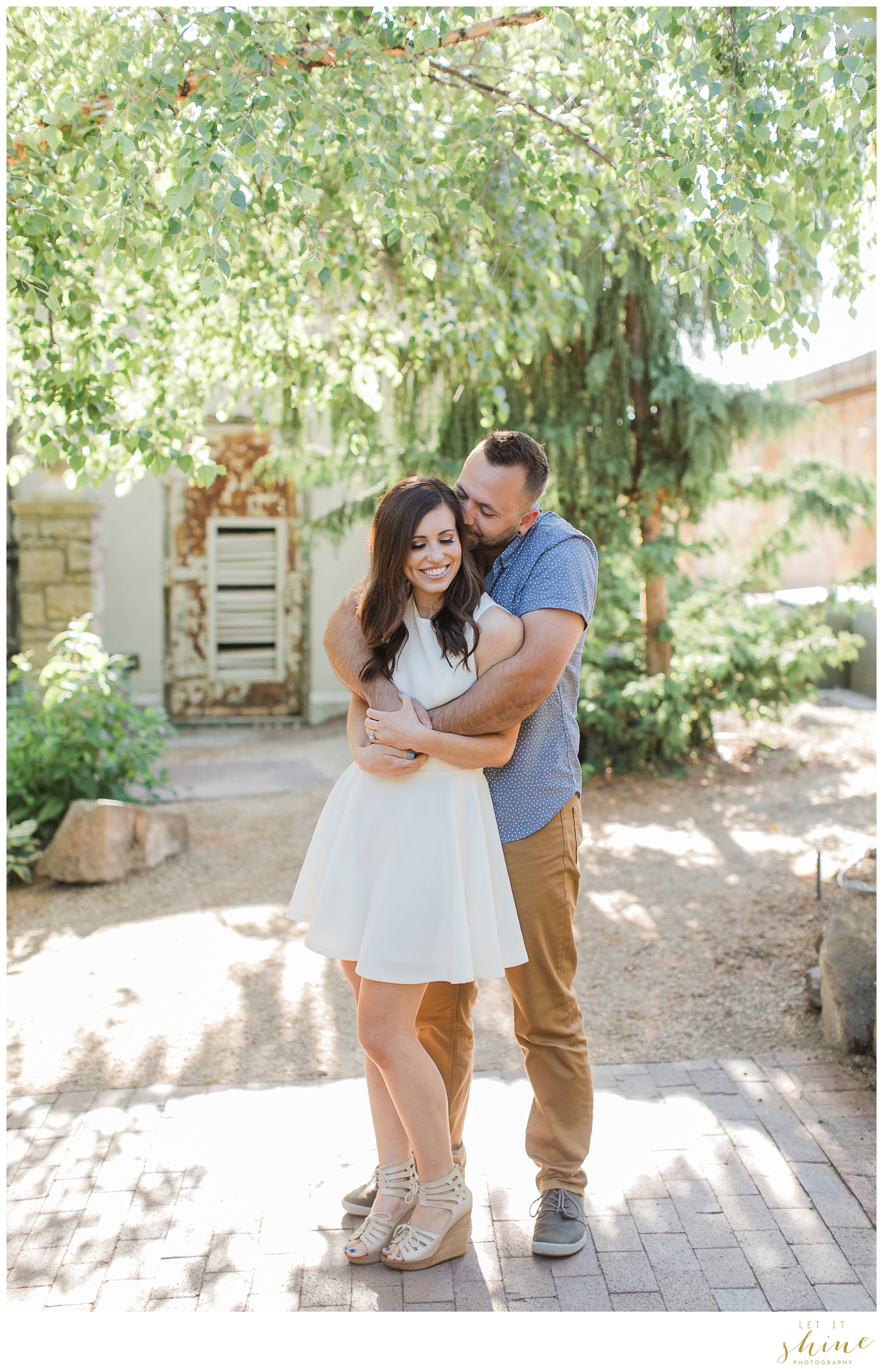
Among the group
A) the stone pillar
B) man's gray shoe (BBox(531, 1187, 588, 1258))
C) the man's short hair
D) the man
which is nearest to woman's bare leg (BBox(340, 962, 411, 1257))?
the man

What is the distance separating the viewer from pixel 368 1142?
2.77m

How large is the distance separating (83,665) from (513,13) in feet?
12.5

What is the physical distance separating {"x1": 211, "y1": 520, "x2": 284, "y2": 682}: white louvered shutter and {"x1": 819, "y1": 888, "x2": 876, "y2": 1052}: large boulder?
714 cm

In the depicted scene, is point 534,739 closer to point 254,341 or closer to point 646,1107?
point 646,1107

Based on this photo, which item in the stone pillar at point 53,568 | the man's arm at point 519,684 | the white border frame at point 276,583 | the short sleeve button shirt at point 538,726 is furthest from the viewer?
the white border frame at point 276,583

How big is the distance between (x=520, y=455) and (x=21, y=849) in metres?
4.07

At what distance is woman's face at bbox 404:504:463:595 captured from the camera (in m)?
2.09

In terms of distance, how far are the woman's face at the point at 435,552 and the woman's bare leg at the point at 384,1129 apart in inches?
36.1

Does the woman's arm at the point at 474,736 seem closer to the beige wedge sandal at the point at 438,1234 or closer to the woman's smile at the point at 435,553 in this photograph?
the woman's smile at the point at 435,553

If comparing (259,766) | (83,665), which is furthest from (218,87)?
(259,766)

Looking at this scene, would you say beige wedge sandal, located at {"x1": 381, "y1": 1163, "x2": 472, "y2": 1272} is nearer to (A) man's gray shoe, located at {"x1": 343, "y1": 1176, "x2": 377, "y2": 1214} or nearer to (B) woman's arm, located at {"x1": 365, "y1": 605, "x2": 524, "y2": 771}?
(A) man's gray shoe, located at {"x1": 343, "y1": 1176, "x2": 377, "y2": 1214}

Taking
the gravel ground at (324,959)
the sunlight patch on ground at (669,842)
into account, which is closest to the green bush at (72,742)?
the gravel ground at (324,959)

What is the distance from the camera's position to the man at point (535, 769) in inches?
83.5

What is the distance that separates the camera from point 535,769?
7.48ft
